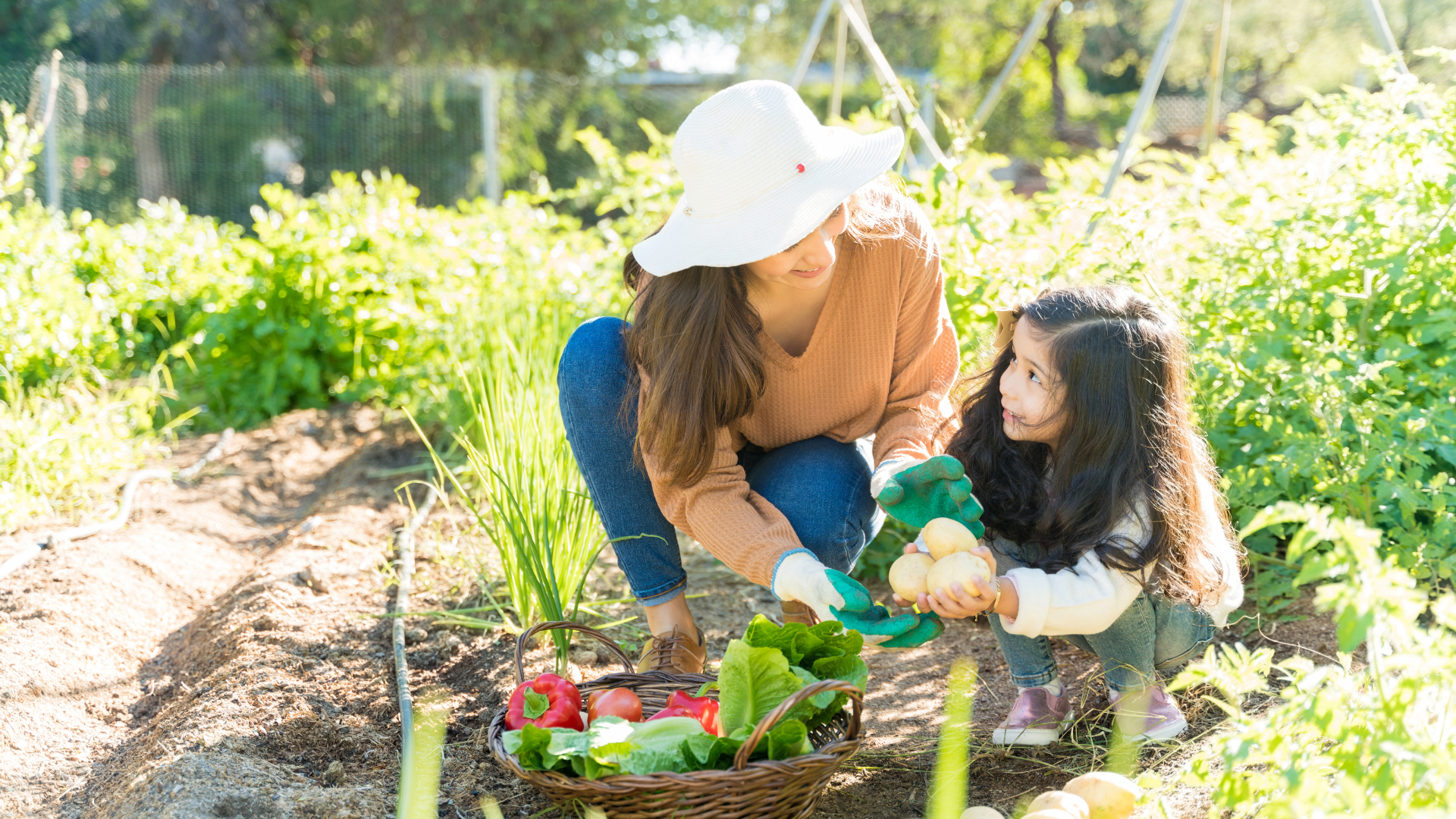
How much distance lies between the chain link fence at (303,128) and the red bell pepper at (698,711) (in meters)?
7.11

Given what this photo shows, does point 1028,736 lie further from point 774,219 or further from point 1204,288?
point 1204,288

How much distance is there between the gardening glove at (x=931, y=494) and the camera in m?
1.57

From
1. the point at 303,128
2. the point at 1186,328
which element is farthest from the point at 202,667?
the point at 303,128

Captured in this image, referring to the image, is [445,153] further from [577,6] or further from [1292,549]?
[1292,549]

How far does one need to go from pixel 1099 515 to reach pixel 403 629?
141 cm

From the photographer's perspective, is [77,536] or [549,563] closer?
[549,563]

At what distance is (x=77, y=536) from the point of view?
2.70 meters

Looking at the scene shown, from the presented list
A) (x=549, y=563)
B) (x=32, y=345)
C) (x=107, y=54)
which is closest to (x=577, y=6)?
(x=107, y=54)

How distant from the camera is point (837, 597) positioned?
4.96ft

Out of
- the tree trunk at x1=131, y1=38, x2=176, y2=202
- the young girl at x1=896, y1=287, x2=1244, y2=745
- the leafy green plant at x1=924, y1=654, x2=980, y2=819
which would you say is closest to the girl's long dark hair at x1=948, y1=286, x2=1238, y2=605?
the young girl at x1=896, y1=287, x2=1244, y2=745

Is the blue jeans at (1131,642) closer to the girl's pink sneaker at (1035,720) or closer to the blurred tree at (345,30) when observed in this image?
the girl's pink sneaker at (1035,720)

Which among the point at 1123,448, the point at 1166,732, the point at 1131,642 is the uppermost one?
the point at 1123,448

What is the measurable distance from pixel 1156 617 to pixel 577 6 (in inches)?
435

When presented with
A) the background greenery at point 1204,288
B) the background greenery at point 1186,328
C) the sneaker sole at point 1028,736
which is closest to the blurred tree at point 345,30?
the background greenery at point 1186,328
